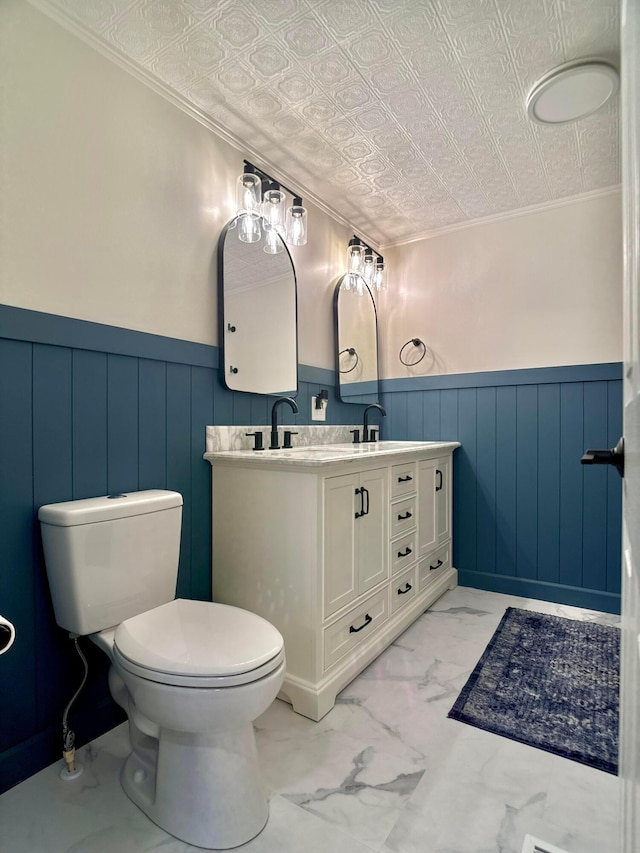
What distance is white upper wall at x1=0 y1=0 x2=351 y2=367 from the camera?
128 centimetres

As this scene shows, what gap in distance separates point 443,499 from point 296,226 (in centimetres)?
169

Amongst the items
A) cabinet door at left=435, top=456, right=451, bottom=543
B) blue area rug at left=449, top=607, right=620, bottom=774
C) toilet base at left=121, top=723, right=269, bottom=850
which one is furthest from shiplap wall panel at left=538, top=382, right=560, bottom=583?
toilet base at left=121, top=723, right=269, bottom=850

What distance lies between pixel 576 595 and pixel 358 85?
2.62m

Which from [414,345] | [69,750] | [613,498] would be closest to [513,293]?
[414,345]

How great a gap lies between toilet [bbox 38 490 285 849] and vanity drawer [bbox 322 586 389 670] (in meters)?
0.44

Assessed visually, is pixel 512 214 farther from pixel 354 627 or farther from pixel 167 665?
pixel 167 665

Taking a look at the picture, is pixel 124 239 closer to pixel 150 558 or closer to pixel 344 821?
pixel 150 558

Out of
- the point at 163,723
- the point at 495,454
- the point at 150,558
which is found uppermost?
the point at 495,454

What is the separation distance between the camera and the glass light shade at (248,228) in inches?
77.3

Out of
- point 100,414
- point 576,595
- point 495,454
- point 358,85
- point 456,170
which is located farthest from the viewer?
point 495,454

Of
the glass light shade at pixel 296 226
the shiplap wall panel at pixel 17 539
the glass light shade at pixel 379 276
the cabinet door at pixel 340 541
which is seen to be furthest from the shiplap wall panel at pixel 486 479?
the shiplap wall panel at pixel 17 539

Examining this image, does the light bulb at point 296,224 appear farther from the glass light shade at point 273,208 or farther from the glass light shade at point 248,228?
the glass light shade at point 248,228

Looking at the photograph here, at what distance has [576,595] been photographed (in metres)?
2.44

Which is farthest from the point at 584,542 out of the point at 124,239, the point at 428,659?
the point at 124,239
